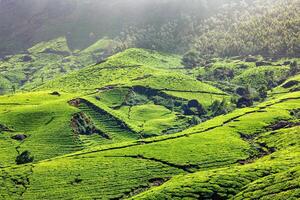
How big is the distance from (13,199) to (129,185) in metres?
48.2

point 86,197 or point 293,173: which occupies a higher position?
point 293,173

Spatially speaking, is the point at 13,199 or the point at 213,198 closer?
the point at 213,198

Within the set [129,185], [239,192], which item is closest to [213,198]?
[239,192]

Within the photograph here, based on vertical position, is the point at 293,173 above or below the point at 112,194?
above

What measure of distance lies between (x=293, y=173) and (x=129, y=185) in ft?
223

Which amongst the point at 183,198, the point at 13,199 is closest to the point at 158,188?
the point at 183,198

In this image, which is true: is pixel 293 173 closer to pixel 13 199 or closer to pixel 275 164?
pixel 275 164

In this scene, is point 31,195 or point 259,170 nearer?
point 259,170

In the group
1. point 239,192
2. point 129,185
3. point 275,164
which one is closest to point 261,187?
point 239,192

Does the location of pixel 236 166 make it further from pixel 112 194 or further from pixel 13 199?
pixel 13 199

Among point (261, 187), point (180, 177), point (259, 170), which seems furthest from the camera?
point (180, 177)

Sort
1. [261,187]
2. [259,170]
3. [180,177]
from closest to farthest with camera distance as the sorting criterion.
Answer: [261,187] → [259,170] → [180,177]

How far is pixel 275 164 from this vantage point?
185 metres

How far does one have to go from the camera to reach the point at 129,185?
650 ft
